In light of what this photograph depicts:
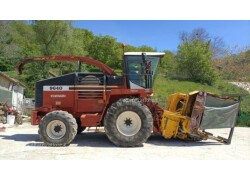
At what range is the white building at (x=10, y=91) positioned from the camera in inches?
768

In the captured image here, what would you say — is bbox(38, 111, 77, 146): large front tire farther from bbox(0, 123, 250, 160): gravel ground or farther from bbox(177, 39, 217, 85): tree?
bbox(177, 39, 217, 85): tree

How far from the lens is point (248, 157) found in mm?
6168

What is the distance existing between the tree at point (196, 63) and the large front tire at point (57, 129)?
105ft

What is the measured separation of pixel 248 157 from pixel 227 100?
2.20m

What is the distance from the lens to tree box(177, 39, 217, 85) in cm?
3603

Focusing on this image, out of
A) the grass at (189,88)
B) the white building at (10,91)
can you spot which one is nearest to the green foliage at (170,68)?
the grass at (189,88)

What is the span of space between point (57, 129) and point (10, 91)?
16.9 m

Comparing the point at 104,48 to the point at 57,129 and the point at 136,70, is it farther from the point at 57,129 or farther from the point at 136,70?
the point at 57,129

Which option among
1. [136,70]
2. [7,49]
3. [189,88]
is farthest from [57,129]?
[7,49]

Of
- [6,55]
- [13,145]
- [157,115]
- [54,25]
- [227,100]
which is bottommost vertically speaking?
[13,145]

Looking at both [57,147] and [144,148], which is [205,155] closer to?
[144,148]

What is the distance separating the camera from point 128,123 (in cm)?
727

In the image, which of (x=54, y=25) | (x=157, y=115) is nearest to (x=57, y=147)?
(x=157, y=115)

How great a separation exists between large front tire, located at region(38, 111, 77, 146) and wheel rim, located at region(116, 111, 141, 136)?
4.69ft
